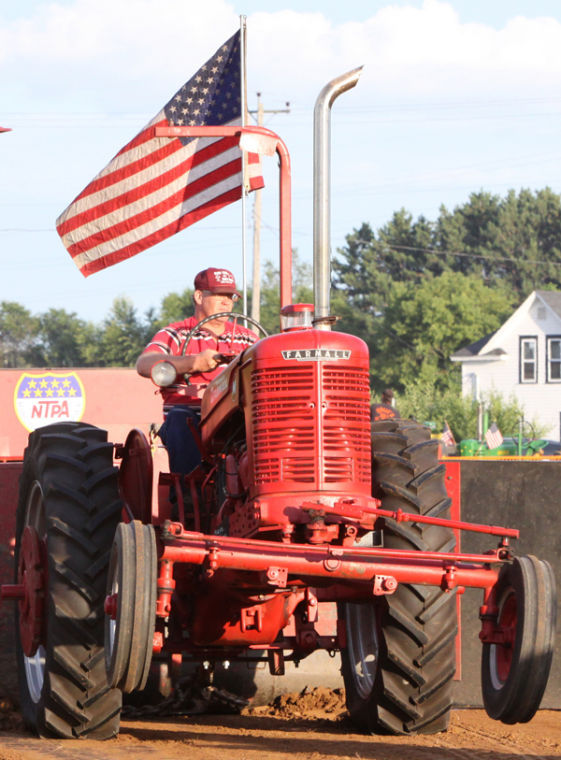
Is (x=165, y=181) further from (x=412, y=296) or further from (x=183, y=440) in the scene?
(x=412, y=296)

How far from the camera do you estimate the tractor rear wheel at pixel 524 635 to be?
201 inches

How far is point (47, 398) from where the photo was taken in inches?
862

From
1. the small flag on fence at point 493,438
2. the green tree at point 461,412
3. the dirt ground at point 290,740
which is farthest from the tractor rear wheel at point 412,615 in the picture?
the green tree at point 461,412

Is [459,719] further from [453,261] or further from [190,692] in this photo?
[453,261]

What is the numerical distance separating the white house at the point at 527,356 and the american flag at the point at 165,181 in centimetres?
5137

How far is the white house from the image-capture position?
205ft

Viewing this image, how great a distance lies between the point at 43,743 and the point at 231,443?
5.38 ft

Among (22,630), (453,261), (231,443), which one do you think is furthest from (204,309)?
(453,261)

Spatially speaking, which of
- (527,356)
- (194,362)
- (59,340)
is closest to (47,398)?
(194,362)

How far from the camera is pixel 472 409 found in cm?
5556

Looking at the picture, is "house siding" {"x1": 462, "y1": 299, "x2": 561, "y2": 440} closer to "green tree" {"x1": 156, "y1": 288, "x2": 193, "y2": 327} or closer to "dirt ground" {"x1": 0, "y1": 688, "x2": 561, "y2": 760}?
"green tree" {"x1": 156, "y1": 288, "x2": 193, "y2": 327}

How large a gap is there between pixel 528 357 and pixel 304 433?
59.3 metres

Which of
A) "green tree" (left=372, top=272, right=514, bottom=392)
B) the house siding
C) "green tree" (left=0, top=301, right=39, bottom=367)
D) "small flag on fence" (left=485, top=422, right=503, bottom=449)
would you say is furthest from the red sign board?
"green tree" (left=0, top=301, right=39, bottom=367)

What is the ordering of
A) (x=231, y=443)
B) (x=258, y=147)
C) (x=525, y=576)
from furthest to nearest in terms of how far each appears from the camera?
(x=258, y=147) → (x=231, y=443) → (x=525, y=576)
